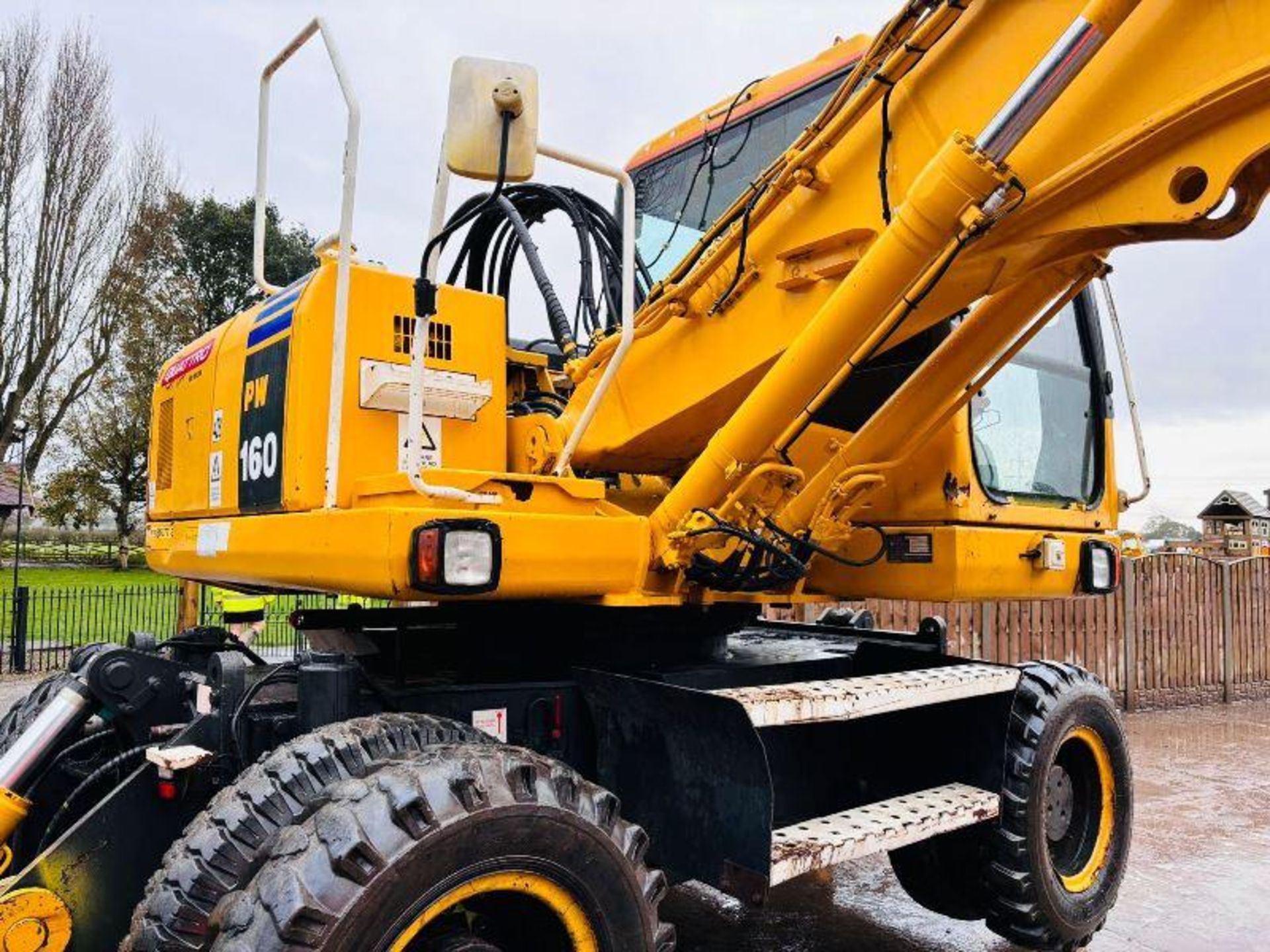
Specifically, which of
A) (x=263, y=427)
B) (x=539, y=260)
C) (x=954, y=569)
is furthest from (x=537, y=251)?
(x=954, y=569)

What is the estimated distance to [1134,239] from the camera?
294cm

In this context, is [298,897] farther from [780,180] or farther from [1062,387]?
[1062,387]

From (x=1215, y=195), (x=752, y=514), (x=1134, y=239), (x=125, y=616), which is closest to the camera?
(x=1215, y=195)

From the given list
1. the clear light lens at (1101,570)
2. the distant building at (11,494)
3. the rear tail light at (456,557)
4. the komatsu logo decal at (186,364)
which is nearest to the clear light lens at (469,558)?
the rear tail light at (456,557)

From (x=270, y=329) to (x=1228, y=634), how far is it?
11.2 m

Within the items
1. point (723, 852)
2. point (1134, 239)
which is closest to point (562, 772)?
point (723, 852)

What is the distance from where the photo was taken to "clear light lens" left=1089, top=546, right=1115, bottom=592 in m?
4.30

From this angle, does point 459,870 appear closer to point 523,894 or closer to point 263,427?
point 523,894

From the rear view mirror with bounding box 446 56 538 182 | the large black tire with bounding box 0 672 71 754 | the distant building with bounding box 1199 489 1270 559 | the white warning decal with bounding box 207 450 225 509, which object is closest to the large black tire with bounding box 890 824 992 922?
the white warning decal with bounding box 207 450 225 509

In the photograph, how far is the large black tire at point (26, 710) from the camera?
423 cm

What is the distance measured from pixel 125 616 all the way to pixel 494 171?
1688 cm

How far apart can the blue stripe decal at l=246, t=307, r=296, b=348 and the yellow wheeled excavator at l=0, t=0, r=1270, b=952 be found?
26mm

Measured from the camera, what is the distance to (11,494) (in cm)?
2472

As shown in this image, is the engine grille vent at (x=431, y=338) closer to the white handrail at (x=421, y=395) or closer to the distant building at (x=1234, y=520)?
the white handrail at (x=421, y=395)
